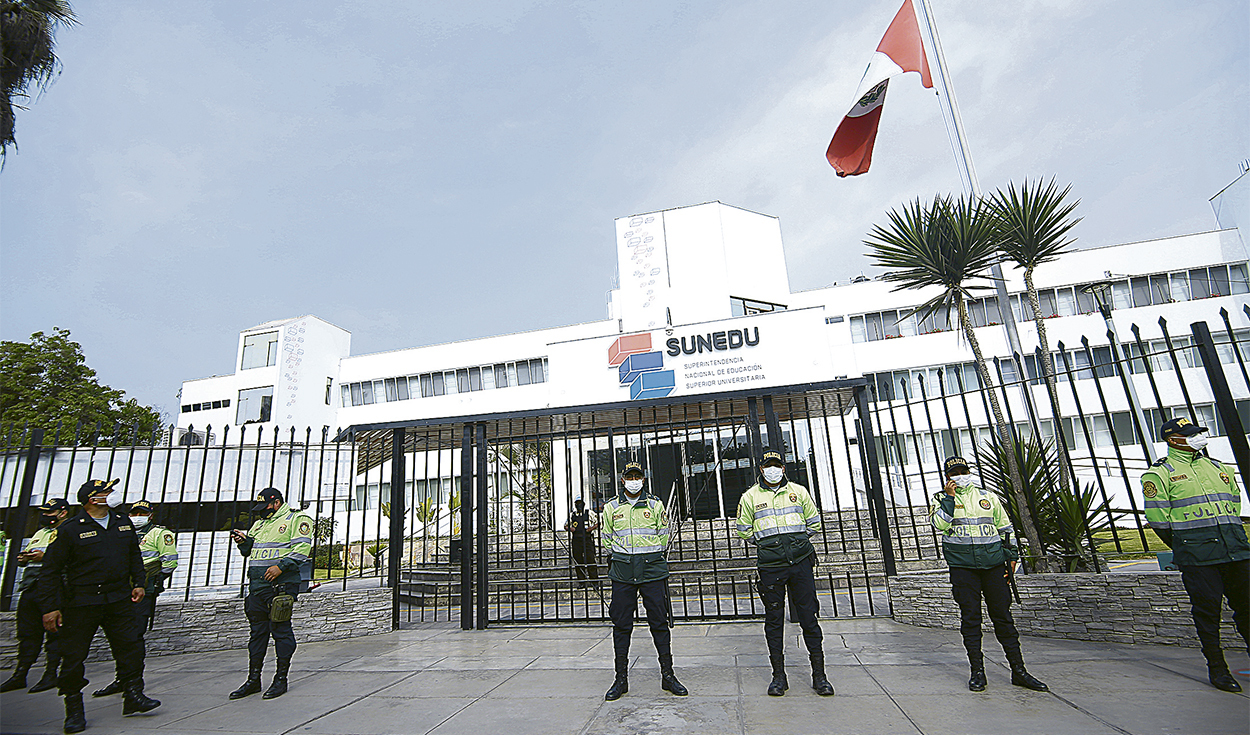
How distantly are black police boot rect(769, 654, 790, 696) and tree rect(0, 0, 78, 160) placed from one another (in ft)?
47.2

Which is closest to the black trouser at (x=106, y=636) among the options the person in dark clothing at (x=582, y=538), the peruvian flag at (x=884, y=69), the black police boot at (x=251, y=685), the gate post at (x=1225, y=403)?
the black police boot at (x=251, y=685)

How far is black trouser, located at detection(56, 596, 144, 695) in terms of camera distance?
4727 millimetres

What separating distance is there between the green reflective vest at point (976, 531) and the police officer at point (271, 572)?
18.9ft

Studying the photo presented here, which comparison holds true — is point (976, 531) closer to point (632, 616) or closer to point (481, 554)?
point (632, 616)

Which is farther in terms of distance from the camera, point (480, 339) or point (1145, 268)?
point (480, 339)

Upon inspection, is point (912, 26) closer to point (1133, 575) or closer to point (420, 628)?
point (1133, 575)

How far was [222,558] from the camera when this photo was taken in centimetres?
1723

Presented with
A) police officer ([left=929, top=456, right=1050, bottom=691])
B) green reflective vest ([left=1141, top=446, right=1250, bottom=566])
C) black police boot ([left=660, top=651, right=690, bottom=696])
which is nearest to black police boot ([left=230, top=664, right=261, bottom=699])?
black police boot ([left=660, top=651, right=690, bottom=696])

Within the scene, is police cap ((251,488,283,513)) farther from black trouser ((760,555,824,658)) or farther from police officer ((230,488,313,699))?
black trouser ((760,555,824,658))

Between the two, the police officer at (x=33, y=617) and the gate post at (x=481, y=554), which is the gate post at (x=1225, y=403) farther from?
the police officer at (x=33, y=617)

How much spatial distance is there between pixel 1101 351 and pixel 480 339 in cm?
2701

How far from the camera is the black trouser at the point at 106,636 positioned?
186 inches

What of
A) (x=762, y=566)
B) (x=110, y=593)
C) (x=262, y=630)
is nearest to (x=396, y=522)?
(x=262, y=630)

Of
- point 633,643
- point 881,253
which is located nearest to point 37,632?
point 633,643
